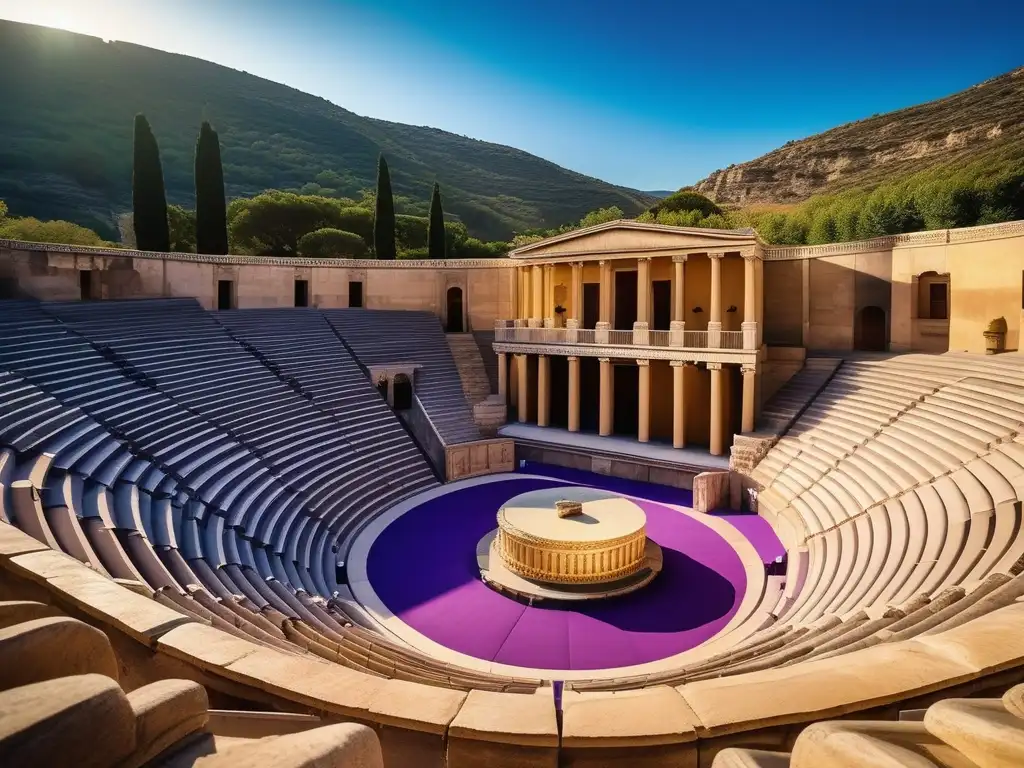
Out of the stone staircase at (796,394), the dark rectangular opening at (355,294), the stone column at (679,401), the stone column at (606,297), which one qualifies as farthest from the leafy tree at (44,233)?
the stone staircase at (796,394)

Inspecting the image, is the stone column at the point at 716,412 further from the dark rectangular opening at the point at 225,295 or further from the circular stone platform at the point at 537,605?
the dark rectangular opening at the point at 225,295

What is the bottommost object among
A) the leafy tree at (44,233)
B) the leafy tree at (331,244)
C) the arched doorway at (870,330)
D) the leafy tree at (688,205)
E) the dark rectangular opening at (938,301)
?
the arched doorway at (870,330)

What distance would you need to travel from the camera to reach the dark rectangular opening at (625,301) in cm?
2916

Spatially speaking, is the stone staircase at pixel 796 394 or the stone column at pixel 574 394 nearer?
the stone staircase at pixel 796 394

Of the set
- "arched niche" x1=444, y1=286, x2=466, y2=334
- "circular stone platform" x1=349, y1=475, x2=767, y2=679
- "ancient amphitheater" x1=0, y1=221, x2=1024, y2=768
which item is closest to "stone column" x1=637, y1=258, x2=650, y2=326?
"ancient amphitheater" x1=0, y1=221, x2=1024, y2=768

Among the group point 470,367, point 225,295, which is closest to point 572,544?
point 470,367

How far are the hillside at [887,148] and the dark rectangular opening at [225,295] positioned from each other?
60458 mm

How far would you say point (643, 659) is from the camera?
39.5 feet

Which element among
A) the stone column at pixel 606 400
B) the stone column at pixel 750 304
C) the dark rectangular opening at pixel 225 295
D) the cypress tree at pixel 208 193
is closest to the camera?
the stone column at pixel 750 304

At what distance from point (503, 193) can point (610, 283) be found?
369 ft

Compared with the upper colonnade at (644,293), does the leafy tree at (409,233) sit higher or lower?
higher

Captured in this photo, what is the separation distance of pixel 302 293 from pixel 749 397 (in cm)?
2423

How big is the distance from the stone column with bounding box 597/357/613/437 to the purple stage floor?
6671mm

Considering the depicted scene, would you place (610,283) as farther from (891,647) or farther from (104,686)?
(104,686)
